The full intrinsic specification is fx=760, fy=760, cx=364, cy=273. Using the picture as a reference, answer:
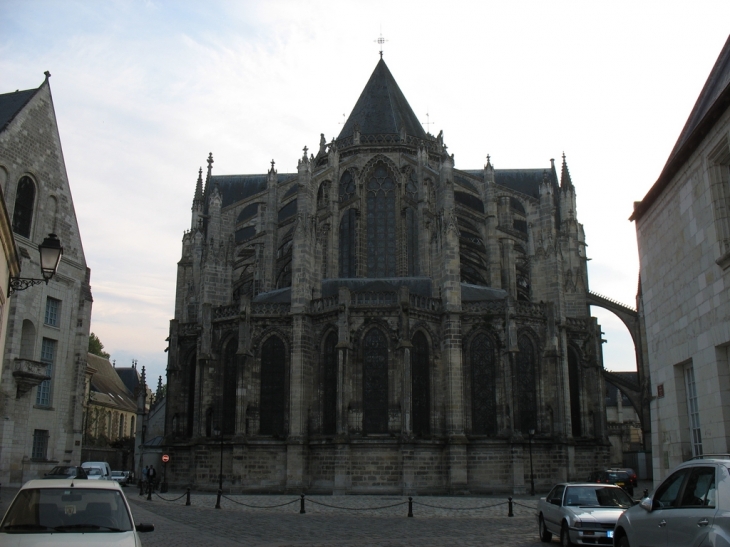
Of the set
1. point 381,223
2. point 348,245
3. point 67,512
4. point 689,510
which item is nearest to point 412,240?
point 381,223

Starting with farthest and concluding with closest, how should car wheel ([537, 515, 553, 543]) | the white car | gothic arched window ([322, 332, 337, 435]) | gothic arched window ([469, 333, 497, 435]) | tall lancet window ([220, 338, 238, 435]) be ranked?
tall lancet window ([220, 338, 238, 435]), gothic arched window ([469, 333, 497, 435]), gothic arched window ([322, 332, 337, 435]), car wheel ([537, 515, 553, 543]), the white car

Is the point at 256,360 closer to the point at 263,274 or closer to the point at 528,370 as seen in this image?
the point at 263,274

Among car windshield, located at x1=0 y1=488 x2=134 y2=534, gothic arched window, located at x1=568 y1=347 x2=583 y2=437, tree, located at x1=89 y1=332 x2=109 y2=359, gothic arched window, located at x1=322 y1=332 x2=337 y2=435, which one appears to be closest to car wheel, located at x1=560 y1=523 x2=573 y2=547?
car windshield, located at x1=0 y1=488 x2=134 y2=534

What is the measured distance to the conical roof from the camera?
42.6m

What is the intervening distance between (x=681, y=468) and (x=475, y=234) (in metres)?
31.1

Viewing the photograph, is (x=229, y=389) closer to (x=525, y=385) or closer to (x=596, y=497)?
(x=525, y=385)

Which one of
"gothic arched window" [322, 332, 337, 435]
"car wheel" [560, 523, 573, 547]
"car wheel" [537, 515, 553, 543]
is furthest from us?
"gothic arched window" [322, 332, 337, 435]

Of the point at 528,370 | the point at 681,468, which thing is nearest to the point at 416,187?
the point at 528,370

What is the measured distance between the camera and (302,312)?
106ft

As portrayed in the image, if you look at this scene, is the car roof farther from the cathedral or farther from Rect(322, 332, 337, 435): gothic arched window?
Rect(322, 332, 337, 435): gothic arched window

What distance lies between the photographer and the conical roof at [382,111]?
42625 mm

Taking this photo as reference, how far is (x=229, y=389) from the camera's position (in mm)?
33094

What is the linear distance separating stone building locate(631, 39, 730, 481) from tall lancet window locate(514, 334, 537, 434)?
16225 millimetres

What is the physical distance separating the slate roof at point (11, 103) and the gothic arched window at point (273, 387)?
1325cm
